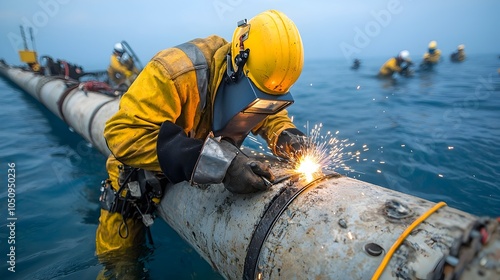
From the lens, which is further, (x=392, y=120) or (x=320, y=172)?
(x=392, y=120)

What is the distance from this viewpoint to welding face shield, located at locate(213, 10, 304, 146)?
1.64 m

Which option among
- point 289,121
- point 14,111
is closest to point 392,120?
point 289,121

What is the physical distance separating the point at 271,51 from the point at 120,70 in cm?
1003

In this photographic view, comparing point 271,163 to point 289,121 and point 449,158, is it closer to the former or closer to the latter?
point 289,121

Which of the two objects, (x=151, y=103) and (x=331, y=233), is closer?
(x=331, y=233)

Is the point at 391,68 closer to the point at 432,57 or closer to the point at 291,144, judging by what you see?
the point at 432,57

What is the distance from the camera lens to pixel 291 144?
2.33 meters

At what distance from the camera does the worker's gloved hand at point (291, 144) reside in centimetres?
231

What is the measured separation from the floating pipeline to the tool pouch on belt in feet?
1.10

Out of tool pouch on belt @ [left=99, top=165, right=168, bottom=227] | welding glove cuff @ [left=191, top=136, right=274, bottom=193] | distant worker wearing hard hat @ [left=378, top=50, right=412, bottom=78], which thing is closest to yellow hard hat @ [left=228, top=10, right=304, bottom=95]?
welding glove cuff @ [left=191, top=136, right=274, bottom=193]

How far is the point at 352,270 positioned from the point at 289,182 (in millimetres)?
657

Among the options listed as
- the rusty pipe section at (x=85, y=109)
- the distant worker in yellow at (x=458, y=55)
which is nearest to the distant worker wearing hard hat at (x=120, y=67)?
the rusty pipe section at (x=85, y=109)

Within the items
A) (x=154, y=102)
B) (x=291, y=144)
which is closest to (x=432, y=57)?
(x=291, y=144)

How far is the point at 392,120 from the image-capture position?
7.12 metres
